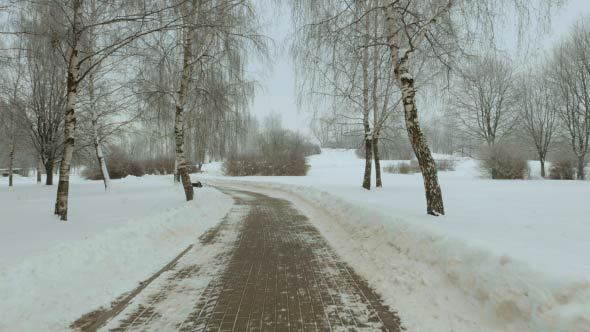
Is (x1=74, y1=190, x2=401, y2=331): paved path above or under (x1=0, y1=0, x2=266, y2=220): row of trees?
under

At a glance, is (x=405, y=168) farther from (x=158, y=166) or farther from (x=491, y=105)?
(x=158, y=166)

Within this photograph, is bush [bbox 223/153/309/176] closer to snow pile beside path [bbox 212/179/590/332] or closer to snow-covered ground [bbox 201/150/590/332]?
snow-covered ground [bbox 201/150/590/332]

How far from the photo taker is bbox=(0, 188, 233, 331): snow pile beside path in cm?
392

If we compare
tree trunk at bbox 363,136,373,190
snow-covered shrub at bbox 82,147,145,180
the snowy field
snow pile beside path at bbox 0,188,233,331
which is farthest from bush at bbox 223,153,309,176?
snow pile beside path at bbox 0,188,233,331

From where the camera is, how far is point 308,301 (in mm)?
4352

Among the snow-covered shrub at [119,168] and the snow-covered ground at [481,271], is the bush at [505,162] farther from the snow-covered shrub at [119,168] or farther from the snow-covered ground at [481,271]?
the snow-covered shrub at [119,168]

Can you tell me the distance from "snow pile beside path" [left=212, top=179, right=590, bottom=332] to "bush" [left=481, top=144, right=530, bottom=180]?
84.2 feet

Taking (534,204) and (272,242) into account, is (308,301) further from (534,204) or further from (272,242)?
(534,204)

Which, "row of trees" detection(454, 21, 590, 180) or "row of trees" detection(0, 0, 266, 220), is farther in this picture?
"row of trees" detection(454, 21, 590, 180)

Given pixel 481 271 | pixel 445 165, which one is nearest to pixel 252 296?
pixel 481 271

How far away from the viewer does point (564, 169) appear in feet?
92.8

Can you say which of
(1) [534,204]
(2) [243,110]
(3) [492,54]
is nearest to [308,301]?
(3) [492,54]

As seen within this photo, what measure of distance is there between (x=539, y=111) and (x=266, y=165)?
29.0 meters

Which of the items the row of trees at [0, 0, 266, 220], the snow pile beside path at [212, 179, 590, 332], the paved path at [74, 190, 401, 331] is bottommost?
the paved path at [74, 190, 401, 331]
